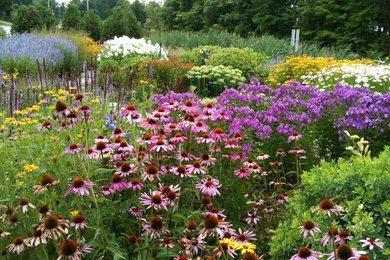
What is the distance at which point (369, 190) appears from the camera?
73.9 inches

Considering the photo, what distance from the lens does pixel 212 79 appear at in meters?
8.36

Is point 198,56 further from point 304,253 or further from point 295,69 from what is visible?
point 304,253

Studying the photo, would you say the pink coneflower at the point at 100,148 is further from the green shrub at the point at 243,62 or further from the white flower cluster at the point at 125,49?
the white flower cluster at the point at 125,49

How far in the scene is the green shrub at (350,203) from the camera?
5.59ft

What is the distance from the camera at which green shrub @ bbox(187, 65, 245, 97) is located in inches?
322

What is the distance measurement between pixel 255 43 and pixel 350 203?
1385cm

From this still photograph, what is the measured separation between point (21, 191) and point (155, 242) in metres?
1.03

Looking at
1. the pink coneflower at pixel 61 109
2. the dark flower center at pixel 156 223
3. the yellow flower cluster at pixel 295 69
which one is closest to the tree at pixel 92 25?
the yellow flower cluster at pixel 295 69

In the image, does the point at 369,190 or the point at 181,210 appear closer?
the point at 369,190

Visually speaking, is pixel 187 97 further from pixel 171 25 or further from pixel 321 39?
pixel 171 25

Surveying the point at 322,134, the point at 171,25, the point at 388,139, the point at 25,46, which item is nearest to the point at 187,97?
the point at 322,134

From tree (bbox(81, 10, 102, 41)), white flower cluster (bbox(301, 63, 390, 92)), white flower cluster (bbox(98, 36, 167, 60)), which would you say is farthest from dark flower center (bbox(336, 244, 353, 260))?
tree (bbox(81, 10, 102, 41))

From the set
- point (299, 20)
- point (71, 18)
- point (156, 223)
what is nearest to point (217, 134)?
point (156, 223)

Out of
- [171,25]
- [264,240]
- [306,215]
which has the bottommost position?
[264,240]
